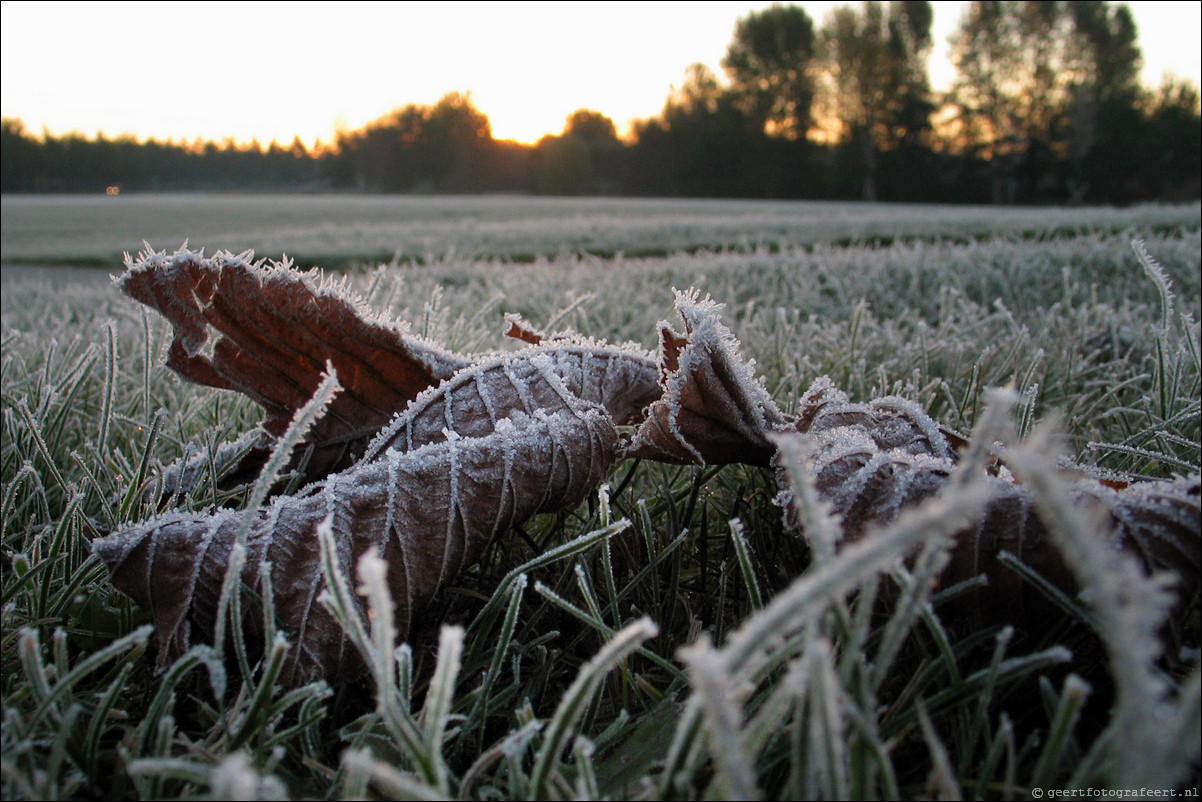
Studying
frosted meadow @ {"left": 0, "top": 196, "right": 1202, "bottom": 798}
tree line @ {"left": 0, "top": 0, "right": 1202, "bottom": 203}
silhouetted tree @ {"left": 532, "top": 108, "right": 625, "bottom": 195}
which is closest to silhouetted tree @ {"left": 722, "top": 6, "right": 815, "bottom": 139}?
tree line @ {"left": 0, "top": 0, "right": 1202, "bottom": 203}

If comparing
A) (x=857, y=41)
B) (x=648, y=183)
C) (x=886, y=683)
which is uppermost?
(x=857, y=41)

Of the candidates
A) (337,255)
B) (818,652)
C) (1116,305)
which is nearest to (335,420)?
(818,652)

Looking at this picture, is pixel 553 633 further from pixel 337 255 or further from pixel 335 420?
pixel 337 255

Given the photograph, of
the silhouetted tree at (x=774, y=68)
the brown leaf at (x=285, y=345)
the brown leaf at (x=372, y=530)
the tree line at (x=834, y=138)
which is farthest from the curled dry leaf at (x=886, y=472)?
the silhouetted tree at (x=774, y=68)

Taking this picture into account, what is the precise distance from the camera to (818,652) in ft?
1.25

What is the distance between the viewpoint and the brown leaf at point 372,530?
2.19 feet

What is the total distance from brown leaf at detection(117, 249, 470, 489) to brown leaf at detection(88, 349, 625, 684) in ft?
0.92

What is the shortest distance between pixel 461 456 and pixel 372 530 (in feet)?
0.35

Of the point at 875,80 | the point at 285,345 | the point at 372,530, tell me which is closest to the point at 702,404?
the point at 372,530

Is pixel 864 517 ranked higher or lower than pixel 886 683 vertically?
higher

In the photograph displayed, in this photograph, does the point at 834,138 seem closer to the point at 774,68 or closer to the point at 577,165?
the point at 774,68

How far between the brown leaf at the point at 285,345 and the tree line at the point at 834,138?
31355mm

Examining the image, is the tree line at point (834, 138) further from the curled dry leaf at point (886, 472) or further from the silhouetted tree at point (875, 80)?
the curled dry leaf at point (886, 472)

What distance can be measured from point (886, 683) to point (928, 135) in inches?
1835
